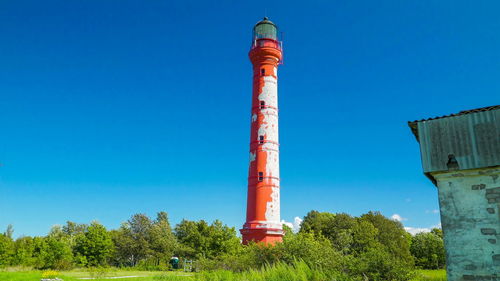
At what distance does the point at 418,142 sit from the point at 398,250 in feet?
89.6

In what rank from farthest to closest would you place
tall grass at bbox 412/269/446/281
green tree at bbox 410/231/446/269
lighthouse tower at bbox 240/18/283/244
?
green tree at bbox 410/231/446/269 → lighthouse tower at bbox 240/18/283/244 → tall grass at bbox 412/269/446/281

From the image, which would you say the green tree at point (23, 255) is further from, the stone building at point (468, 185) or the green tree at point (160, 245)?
the stone building at point (468, 185)

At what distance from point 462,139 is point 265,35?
20289 mm

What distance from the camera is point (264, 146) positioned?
83.8 feet

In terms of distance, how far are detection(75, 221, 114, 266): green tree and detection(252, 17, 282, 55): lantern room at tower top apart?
25209 mm

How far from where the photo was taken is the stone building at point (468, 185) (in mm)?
10336

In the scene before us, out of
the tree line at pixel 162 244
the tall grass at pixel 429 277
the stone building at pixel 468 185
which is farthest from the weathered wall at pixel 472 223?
the tree line at pixel 162 244

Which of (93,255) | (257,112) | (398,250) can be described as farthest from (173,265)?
(398,250)

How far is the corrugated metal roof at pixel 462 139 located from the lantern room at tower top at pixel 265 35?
17.9m

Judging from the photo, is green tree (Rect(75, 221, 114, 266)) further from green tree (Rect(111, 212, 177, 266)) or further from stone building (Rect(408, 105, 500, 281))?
stone building (Rect(408, 105, 500, 281))

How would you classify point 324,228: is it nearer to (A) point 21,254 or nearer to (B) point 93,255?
(B) point 93,255

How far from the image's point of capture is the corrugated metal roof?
1108 cm

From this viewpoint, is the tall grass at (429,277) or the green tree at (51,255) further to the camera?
the green tree at (51,255)

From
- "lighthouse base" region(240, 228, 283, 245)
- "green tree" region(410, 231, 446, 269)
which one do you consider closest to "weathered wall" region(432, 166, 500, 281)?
"lighthouse base" region(240, 228, 283, 245)
